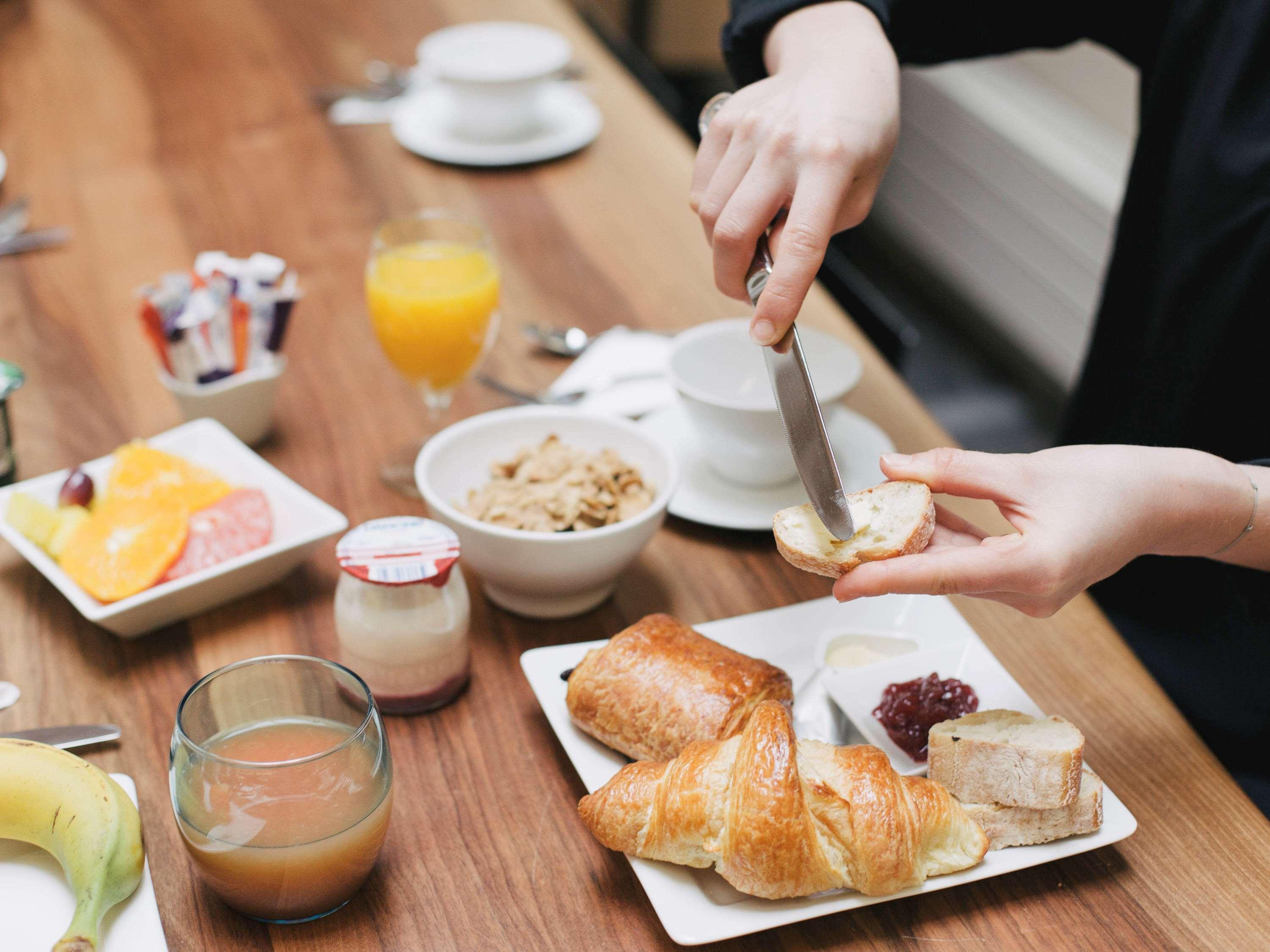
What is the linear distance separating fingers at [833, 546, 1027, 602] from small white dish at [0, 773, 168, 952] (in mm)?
563

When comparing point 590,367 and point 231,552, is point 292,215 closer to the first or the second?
point 590,367

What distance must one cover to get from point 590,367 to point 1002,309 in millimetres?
2415

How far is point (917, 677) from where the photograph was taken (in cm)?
104

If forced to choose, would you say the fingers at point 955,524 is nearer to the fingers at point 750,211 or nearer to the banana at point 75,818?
the fingers at point 750,211

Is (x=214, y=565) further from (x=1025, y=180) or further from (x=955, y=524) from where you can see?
(x=1025, y=180)

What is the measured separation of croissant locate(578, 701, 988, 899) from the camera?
79 cm

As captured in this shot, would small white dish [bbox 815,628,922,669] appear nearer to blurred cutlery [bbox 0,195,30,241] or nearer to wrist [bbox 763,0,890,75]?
wrist [bbox 763,0,890,75]

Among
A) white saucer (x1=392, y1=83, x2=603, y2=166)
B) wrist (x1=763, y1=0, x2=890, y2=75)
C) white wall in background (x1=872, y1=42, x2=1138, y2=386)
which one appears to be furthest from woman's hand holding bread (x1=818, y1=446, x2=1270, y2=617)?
white wall in background (x1=872, y1=42, x2=1138, y2=386)

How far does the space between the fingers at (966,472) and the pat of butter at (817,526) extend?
0.04m

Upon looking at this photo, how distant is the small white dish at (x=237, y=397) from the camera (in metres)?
1.31

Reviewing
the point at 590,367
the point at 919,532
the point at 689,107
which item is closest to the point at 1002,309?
the point at 689,107

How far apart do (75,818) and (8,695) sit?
27 centimetres

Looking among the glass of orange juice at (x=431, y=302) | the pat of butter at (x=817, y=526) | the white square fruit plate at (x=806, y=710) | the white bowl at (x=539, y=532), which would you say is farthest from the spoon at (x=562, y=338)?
the pat of butter at (x=817, y=526)

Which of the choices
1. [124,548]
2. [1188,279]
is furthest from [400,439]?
[1188,279]
